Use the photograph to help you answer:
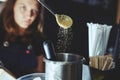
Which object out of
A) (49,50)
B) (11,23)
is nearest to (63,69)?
(49,50)

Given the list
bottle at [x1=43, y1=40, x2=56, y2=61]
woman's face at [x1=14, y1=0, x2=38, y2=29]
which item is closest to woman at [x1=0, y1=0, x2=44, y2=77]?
woman's face at [x1=14, y1=0, x2=38, y2=29]

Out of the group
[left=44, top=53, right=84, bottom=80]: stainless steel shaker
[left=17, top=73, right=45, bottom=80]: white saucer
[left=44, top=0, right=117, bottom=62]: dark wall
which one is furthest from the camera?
[left=44, top=0, right=117, bottom=62]: dark wall

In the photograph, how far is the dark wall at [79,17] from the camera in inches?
49.3

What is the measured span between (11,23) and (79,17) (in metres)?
0.36

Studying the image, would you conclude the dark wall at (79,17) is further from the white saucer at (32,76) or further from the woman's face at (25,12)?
the white saucer at (32,76)

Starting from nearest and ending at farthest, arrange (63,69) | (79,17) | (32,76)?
(63,69) < (32,76) < (79,17)

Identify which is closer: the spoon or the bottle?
the bottle

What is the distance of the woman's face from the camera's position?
1.18 meters

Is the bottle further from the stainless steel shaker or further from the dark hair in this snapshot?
the dark hair

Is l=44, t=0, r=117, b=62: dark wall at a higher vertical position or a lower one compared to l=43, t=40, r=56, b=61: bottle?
higher

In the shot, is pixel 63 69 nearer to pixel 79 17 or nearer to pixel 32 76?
pixel 32 76

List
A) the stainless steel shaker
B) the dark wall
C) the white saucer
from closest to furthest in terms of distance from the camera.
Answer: the stainless steel shaker, the white saucer, the dark wall

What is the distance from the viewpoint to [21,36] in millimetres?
→ 1198

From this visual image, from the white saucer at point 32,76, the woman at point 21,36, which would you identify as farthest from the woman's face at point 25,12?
the white saucer at point 32,76
